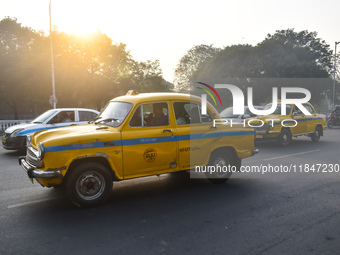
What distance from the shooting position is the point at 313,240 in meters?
4.13

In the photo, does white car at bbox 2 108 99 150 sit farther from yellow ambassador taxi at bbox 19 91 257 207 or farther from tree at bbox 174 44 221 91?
tree at bbox 174 44 221 91

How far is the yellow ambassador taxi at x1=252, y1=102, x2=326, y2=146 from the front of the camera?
13172mm

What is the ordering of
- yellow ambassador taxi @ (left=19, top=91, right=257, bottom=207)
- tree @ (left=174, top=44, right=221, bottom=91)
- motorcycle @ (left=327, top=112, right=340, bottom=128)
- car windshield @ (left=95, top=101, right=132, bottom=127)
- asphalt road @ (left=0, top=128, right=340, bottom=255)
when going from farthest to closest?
tree @ (left=174, top=44, right=221, bottom=91) < motorcycle @ (left=327, top=112, right=340, bottom=128) < car windshield @ (left=95, top=101, right=132, bottom=127) < yellow ambassador taxi @ (left=19, top=91, right=257, bottom=207) < asphalt road @ (left=0, top=128, right=340, bottom=255)

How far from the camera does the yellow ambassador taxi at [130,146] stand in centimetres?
515

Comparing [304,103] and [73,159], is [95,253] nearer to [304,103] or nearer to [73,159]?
[73,159]

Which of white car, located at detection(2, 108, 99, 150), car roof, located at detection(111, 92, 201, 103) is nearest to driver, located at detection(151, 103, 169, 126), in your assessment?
car roof, located at detection(111, 92, 201, 103)

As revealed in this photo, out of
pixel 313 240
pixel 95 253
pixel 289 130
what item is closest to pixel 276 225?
pixel 313 240

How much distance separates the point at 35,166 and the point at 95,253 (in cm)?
234

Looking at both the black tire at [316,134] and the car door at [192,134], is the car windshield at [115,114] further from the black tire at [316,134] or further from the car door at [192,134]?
the black tire at [316,134]

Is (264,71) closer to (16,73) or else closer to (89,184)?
(16,73)

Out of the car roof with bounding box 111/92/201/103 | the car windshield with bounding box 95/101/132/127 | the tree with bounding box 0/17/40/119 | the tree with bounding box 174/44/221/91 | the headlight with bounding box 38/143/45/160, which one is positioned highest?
the tree with bounding box 174/44/221/91

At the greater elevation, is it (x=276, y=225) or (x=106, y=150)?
(x=106, y=150)

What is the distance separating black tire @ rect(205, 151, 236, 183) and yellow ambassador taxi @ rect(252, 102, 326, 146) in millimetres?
6710

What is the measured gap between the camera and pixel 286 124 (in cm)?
1345
